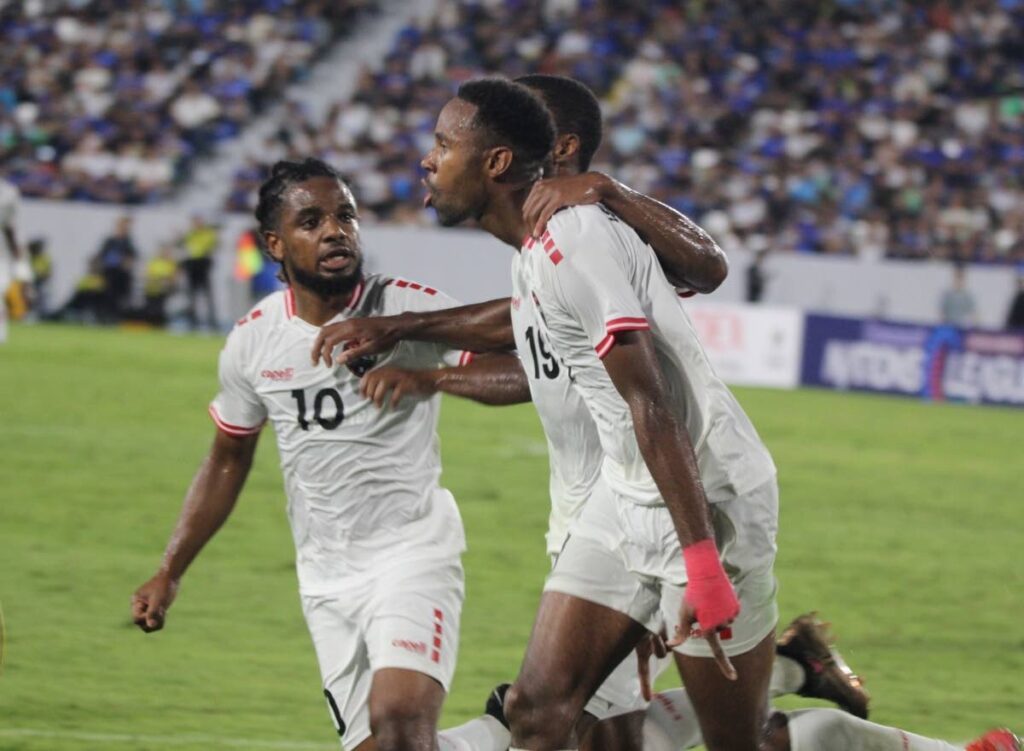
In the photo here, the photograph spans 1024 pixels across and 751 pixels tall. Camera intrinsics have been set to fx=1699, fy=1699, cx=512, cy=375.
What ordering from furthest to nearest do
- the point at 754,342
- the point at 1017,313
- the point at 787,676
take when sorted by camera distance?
the point at 1017,313, the point at 754,342, the point at 787,676

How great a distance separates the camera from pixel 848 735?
516 cm

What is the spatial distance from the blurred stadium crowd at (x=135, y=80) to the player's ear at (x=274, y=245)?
83.5ft

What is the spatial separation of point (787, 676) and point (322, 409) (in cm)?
185

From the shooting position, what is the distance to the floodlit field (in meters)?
7.13

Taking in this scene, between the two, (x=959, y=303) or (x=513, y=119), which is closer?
(x=513, y=119)

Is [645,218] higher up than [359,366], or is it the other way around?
[645,218]

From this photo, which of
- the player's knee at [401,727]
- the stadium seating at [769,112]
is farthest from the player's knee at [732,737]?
the stadium seating at [769,112]

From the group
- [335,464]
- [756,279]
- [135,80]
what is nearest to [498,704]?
[335,464]

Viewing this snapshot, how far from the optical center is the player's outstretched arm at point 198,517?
5.34 m

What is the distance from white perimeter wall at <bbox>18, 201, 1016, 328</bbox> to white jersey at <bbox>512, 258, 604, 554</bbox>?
20722mm

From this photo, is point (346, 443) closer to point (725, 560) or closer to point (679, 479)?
point (725, 560)

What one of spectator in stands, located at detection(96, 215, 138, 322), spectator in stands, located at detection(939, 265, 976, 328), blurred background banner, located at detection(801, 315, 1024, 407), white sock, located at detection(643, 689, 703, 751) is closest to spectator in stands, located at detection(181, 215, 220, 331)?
spectator in stands, located at detection(96, 215, 138, 322)

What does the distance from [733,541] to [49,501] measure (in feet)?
27.4

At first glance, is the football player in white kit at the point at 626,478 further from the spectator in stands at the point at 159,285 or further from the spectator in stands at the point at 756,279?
the spectator in stands at the point at 159,285
